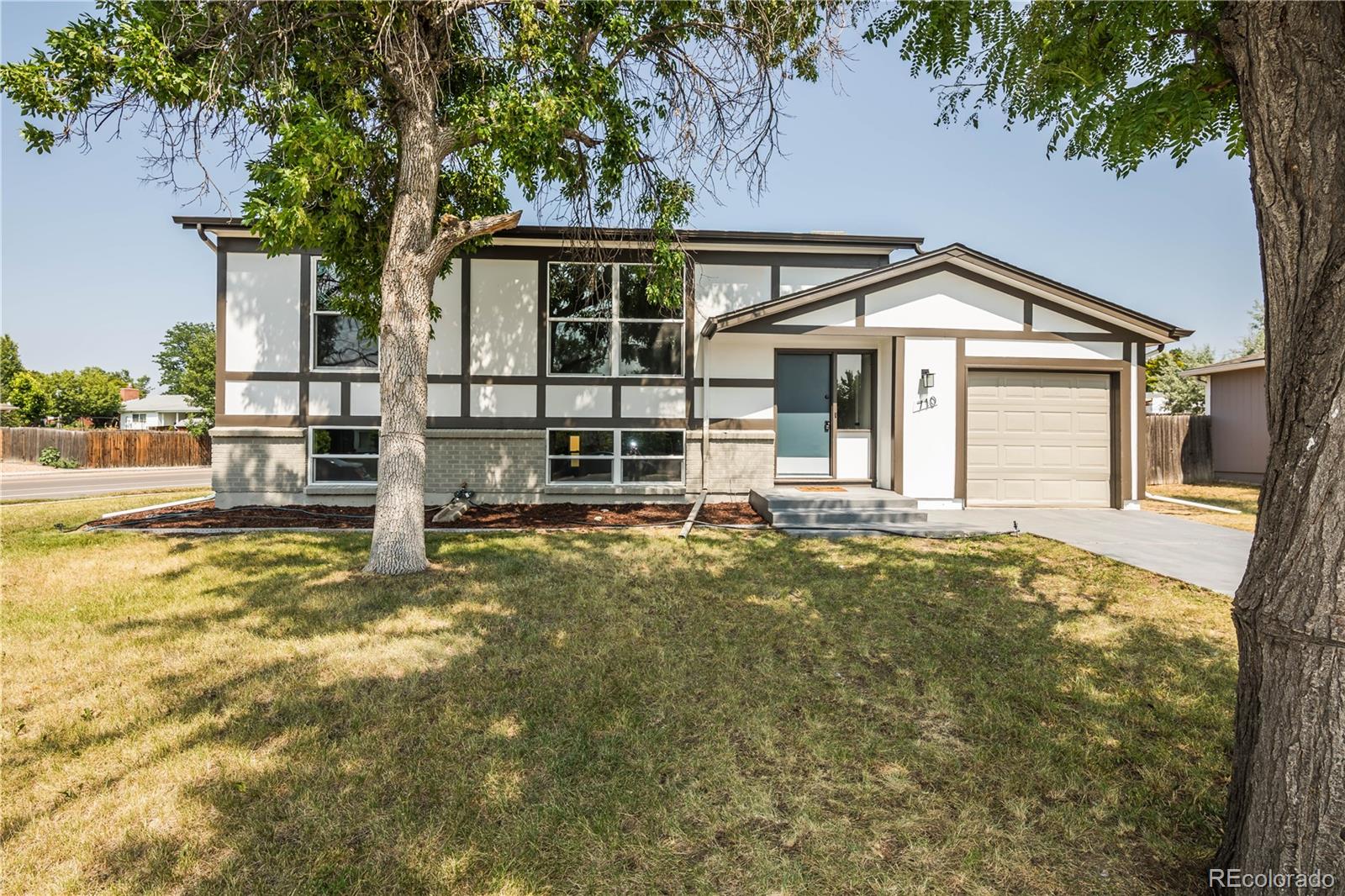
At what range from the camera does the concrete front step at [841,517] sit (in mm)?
8531

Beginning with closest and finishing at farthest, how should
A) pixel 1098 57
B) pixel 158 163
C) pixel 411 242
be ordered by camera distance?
pixel 1098 57 → pixel 411 242 → pixel 158 163

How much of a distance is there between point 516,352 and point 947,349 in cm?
762

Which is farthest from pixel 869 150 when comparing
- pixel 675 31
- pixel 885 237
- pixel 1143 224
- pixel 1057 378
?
pixel 1143 224

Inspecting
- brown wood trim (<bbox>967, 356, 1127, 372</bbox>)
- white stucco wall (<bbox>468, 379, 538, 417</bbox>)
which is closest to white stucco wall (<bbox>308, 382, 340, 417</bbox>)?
white stucco wall (<bbox>468, 379, 538, 417</bbox>)

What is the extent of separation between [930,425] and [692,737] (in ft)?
27.1

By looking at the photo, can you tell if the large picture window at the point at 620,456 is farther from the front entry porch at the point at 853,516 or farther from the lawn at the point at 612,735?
the lawn at the point at 612,735

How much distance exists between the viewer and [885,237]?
10.7 m

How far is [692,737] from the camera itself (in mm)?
3146

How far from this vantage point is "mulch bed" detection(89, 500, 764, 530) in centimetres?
862

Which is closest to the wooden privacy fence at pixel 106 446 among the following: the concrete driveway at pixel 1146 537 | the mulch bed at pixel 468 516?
the mulch bed at pixel 468 516

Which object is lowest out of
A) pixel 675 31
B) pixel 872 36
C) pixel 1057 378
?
pixel 1057 378

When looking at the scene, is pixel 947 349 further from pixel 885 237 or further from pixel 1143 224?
pixel 1143 224

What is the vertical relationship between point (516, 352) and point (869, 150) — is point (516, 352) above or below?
below

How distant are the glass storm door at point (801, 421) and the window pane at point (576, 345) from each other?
10.6 ft
